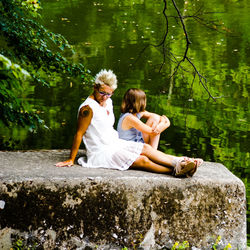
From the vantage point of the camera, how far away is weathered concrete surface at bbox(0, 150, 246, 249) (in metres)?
4.03

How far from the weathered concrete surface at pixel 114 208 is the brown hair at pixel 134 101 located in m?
0.81

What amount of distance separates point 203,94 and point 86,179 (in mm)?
6367

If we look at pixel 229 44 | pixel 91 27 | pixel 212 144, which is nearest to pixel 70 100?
pixel 212 144

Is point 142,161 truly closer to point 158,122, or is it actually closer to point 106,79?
point 158,122

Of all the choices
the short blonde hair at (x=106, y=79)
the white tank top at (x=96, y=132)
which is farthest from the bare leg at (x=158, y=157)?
the short blonde hair at (x=106, y=79)

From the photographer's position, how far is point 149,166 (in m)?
4.46

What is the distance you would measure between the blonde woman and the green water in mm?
701

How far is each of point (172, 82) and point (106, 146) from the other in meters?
6.26

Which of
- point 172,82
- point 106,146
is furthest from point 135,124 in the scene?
point 172,82

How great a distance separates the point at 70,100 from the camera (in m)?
9.48

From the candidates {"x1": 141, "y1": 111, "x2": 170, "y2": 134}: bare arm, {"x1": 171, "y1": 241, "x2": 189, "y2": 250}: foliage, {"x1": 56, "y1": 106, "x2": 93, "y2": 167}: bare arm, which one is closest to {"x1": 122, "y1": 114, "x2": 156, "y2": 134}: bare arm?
{"x1": 141, "y1": 111, "x2": 170, "y2": 134}: bare arm

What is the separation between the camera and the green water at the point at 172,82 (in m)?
7.55

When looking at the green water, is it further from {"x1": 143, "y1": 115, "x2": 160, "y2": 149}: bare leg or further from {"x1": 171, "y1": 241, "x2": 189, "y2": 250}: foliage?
{"x1": 171, "y1": 241, "x2": 189, "y2": 250}: foliage

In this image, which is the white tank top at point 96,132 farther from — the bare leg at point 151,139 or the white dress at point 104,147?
the bare leg at point 151,139
